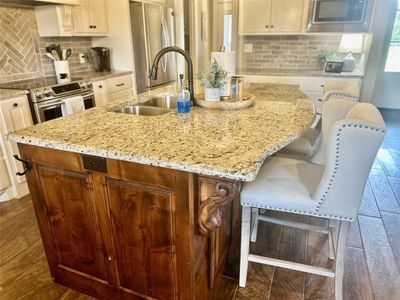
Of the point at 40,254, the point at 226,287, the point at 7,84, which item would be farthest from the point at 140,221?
the point at 7,84

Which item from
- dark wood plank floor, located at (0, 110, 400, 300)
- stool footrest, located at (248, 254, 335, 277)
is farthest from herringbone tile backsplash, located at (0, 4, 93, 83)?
stool footrest, located at (248, 254, 335, 277)

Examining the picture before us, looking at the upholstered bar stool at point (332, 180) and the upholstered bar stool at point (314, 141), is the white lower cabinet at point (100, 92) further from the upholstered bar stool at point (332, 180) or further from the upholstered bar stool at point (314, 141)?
the upholstered bar stool at point (332, 180)

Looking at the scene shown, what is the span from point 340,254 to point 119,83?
3.09 m

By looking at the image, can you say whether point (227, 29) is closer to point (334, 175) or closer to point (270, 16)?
point (270, 16)

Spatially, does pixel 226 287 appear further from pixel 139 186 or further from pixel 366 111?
pixel 366 111

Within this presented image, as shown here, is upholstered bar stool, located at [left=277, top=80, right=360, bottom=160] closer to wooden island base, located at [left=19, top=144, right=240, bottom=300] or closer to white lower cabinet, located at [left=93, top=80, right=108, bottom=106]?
wooden island base, located at [left=19, top=144, right=240, bottom=300]

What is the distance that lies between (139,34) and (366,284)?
356 centimetres

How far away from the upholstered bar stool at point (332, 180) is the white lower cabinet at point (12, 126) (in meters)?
2.08

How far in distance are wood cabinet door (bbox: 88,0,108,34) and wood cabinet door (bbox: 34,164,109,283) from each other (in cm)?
277

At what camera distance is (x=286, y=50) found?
14.6 ft

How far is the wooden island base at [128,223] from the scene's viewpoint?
112 centimetres

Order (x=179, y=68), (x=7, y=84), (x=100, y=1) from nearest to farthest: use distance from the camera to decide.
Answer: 1. (x=7, y=84)
2. (x=100, y=1)
3. (x=179, y=68)

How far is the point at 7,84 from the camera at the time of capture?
290cm

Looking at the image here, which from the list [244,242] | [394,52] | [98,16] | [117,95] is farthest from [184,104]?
[394,52]
